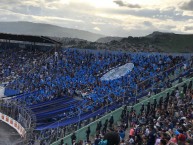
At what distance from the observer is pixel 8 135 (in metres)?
29.3

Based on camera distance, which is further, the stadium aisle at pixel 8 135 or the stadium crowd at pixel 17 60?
the stadium crowd at pixel 17 60

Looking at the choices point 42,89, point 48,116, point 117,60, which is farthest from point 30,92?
point 117,60

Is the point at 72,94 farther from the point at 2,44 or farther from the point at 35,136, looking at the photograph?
the point at 2,44

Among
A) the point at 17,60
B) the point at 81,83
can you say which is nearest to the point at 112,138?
the point at 81,83

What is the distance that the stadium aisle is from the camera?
89.7ft

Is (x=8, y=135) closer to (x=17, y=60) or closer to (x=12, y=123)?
(x=12, y=123)

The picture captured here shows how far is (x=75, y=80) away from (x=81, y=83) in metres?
1.18

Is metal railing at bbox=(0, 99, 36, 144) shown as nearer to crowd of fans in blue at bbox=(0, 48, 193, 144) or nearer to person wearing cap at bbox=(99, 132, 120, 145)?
crowd of fans in blue at bbox=(0, 48, 193, 144)

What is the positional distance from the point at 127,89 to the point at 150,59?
813cm

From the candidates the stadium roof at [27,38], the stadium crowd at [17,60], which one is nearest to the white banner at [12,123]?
the stadium crowd at [17,60]

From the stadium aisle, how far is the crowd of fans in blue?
7.99 ft

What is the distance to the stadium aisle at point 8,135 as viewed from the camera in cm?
2733

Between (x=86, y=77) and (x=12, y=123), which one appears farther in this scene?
(x=86, y=77)

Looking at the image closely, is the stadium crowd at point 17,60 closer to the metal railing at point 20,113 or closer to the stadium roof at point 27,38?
the stadium roof at point 27,38
